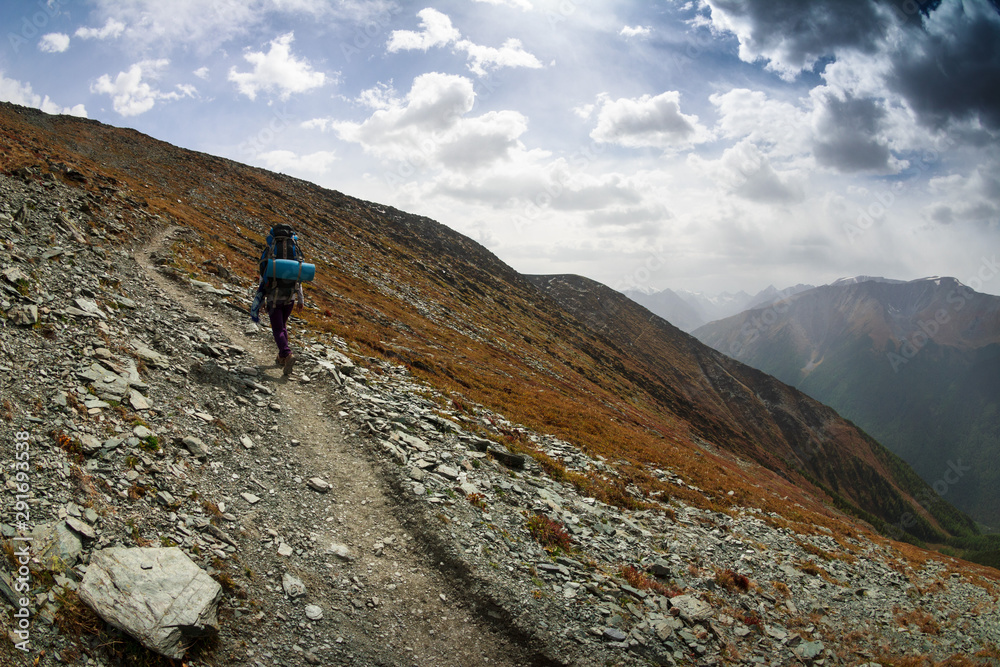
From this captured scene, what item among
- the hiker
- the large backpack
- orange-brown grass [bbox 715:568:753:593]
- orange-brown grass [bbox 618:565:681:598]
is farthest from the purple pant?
orange-brown grass [bbox 715:568:753:593]

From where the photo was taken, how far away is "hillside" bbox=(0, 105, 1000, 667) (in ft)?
22.6

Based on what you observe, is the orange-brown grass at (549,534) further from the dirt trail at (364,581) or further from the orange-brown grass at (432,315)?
the orange-brown grass at (432,315)

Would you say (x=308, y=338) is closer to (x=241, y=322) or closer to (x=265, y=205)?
(x=241, y=322)

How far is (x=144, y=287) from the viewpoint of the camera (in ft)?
50.3

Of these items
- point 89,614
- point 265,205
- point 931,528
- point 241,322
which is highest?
point 265,205

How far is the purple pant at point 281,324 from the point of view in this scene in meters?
13.9

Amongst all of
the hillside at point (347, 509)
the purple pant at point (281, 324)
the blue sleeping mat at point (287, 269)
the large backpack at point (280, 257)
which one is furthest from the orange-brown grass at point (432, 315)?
the blue sleeping mat at point (287, 269)

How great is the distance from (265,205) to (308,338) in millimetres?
63706

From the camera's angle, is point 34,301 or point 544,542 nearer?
Answer: point 34,301

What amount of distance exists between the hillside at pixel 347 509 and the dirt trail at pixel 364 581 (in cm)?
4

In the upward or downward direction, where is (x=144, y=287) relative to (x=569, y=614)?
upward

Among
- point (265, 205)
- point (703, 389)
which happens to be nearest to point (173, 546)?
point (265, 205)

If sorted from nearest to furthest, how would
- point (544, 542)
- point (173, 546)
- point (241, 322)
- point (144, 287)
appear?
1. point (173, 546)
2. point (544, 542)
3. point (144, 287)
4. point (241, 322)

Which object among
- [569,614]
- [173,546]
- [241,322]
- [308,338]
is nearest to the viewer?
[173,546]
